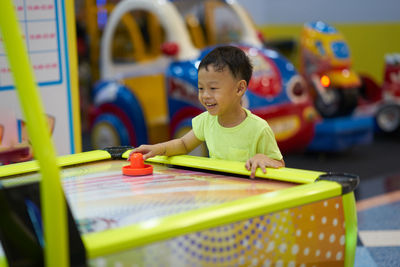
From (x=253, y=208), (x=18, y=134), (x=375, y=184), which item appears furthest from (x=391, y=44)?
(x=253, y=208)

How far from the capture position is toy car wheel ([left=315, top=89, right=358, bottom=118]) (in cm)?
323

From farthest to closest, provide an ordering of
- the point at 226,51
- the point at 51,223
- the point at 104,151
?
the point at 104,151, the point at 226,51, the point at 51,223

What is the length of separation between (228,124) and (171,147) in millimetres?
139

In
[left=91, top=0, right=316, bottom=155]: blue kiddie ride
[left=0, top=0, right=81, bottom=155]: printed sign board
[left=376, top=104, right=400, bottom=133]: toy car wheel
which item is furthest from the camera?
[left=376, top=104, right=400, bottom=133]: toy car wheel

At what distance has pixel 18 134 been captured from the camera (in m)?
1.62

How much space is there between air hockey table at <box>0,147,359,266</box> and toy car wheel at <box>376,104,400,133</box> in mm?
2825

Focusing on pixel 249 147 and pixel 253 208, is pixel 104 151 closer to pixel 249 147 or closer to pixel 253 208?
pixel 249 147

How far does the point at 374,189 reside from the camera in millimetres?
2500

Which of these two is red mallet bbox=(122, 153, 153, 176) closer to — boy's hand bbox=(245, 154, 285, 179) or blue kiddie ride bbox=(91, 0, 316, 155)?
boy's hand bbox=(245, 154, 285, 179)

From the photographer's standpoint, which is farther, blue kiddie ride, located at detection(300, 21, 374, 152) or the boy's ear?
blue kiddie ride, located at detection(300, 21, 374, 152)

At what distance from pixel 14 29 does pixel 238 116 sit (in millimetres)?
649

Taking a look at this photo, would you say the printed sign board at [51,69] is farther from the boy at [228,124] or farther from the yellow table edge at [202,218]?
the yellow table edge at [202,218]

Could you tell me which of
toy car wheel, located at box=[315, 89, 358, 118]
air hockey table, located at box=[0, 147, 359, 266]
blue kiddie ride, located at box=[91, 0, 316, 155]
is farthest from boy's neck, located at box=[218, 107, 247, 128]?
toy car wheel, located at box=[315, 89, 358, 118]

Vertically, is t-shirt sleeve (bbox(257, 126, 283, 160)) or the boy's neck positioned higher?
the boy's neck
